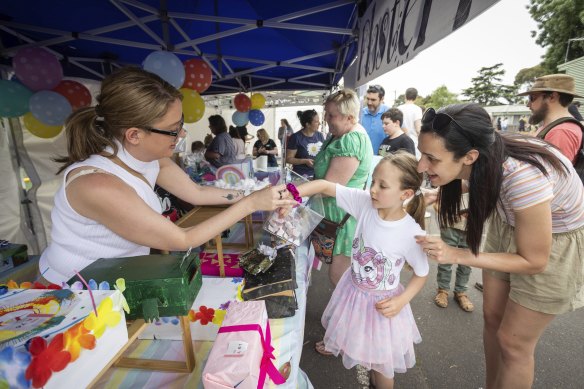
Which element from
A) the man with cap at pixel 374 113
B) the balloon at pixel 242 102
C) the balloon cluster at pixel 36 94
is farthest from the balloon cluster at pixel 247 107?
the balloon cluster at pixel 36 94

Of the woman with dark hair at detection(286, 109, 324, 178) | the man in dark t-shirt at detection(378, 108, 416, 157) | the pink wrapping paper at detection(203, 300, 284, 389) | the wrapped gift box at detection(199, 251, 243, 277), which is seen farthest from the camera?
the woman with dark hair at detection(286, 109, 324, 178)

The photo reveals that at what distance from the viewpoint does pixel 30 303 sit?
783 millimetres

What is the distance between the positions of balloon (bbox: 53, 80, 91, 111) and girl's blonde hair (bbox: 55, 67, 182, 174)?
11.6 ft

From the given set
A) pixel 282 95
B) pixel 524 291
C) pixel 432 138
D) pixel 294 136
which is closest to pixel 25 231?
pixel 294 136

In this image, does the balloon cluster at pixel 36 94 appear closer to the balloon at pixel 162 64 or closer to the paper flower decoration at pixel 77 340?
the balloon at pixel 162 64

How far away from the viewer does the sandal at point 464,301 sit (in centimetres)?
296

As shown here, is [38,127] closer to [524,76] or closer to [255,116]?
[255,116]

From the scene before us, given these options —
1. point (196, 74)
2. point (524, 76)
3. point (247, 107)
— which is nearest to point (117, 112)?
point (196, 74)

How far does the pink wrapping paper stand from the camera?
0.81m

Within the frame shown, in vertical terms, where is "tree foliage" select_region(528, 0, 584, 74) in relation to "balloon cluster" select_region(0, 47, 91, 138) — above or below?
above

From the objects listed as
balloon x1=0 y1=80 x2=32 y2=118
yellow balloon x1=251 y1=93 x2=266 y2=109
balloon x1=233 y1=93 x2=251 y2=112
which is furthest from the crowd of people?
yellow balloon x1=251 y1=93 x2=266 y2=109

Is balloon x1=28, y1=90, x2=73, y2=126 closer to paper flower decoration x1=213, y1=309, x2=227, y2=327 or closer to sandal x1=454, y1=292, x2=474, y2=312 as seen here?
paper flower decoration x1=213, y1=309, x2=227, y2=327

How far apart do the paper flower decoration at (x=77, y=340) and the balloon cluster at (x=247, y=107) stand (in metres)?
8.52

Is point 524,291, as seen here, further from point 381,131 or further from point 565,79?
point 381,131
